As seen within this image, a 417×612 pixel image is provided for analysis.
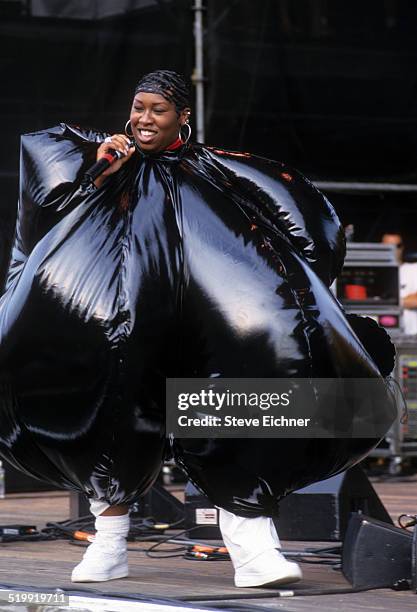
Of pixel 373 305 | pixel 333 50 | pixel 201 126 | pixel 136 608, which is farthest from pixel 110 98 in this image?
pixel 136 608

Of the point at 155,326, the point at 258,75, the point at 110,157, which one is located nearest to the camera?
the point at 155,326

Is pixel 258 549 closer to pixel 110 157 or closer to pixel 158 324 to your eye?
pixel 158 324

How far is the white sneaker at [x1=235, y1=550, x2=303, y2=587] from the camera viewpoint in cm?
365

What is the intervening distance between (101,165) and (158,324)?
500 mm

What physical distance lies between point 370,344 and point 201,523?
145cm

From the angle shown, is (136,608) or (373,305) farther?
(373,305)

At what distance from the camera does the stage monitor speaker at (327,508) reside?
4.74 meters

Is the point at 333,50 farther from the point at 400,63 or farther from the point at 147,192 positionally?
the point at 147,192

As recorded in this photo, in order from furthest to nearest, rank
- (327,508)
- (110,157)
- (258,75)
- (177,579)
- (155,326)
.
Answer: (258,75), (327,508), (177,579), (110,157), (155,326)

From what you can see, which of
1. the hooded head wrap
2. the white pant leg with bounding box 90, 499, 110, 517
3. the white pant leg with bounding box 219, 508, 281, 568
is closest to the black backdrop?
the hooded head wrap

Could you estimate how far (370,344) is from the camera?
12.8 feet

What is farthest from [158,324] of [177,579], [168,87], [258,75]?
[258,75]

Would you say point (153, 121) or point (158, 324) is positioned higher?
point (153, 121)

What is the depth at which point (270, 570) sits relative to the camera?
144 inches
